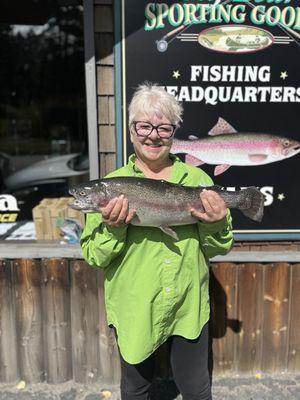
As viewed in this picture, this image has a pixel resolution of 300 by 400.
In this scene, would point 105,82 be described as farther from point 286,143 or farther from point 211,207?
point 211,207

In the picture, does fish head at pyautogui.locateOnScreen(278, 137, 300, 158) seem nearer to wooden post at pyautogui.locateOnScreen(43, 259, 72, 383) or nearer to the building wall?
the building wall

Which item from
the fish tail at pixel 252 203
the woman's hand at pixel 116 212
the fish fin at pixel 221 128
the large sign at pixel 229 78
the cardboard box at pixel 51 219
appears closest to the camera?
the woman's hand at pixel 116 212

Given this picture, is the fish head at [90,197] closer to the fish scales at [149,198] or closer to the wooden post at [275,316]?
the fish scales at [149,198]

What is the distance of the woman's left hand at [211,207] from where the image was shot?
2.05 metres

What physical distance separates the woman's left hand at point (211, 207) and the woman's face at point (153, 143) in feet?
0.93

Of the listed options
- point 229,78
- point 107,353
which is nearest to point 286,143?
point 229,78

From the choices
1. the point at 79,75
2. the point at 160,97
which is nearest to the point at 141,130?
the point at 160,97

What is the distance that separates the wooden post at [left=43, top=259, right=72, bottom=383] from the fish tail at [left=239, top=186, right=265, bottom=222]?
59.7 inches

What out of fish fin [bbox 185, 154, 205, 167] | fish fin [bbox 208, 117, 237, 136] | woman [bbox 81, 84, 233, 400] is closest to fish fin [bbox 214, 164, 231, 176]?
fish fin [bbox 185, 154, 205, 167]

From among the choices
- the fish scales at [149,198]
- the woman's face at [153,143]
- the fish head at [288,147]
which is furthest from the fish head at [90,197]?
the fish head at [288,147]

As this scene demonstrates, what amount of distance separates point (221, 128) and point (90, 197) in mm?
1532

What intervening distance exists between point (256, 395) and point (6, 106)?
8.61 m

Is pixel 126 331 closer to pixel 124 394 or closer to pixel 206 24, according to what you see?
pixel 124 394

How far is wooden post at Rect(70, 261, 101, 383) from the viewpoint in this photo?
10.6ft
